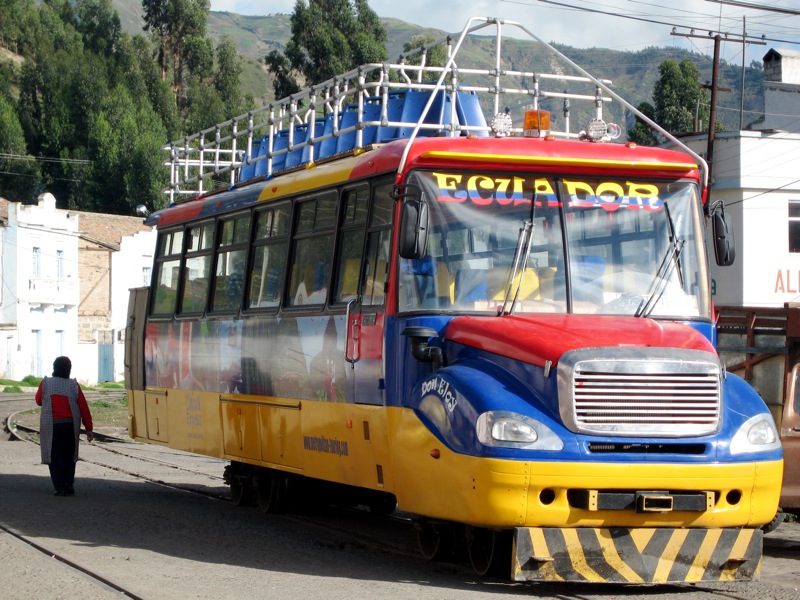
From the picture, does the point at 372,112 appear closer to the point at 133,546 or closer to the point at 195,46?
the point at 133,546

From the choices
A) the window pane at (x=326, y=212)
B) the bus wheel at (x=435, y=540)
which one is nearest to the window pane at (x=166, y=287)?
the window pane at (x=326, y=212)

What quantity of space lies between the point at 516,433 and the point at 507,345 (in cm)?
71

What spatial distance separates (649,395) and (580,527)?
0.92 metres

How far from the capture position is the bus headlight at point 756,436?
27.7ft

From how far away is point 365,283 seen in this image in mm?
10125

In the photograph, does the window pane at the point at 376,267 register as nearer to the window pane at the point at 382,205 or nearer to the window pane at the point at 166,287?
the window pane at the point at 382,205

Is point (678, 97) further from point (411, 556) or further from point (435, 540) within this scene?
point (435, 540)

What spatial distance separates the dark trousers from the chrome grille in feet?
27.2

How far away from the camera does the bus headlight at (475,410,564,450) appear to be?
8141 mm

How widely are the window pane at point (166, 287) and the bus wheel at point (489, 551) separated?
6623mm

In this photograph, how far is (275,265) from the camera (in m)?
12.0

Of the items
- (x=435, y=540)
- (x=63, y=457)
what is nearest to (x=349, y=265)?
(x=435, y=540)

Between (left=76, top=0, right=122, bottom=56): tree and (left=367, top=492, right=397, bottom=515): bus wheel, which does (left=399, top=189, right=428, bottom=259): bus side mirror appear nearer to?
(left=367, top=492, right=397, bottom=515): bus wheel

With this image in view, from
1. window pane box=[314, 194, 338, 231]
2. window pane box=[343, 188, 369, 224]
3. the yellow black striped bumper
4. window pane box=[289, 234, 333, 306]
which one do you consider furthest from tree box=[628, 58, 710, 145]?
the yellow black striped bumper
